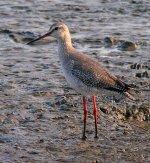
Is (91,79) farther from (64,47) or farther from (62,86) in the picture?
(62,86)

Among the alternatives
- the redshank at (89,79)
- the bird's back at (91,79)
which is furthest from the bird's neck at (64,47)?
the bird's back at (91,79)

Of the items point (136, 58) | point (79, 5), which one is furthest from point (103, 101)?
point (79, 5)

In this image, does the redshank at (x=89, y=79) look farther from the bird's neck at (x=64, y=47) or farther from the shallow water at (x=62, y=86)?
the shallow water at (x=62, y=86)

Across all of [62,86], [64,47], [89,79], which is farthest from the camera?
[62,86]

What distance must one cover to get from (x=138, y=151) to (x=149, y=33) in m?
6.30

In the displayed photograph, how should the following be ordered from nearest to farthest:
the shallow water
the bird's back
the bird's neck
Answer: the shallow water
the bird's back
the bird's neck

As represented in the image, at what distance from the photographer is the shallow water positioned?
8.90 meters

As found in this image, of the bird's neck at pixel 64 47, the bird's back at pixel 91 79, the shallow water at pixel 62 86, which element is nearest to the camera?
the shallow water at pixel 62 86

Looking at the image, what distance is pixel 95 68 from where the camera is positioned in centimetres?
938

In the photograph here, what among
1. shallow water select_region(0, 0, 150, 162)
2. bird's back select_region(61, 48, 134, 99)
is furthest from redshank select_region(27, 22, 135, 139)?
shallow water select_region(0, 0, 150, 162)

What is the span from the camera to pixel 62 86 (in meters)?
11.4

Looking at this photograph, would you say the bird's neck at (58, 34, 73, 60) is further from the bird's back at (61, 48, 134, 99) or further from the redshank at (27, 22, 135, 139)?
the bird's back at (61, 48, 134, 99)

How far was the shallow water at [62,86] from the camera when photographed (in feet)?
29.2

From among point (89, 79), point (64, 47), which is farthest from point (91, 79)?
point (64, 47)
